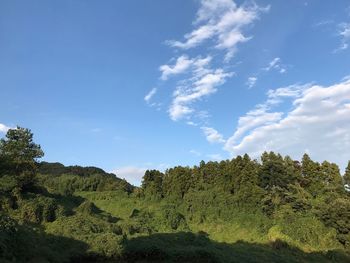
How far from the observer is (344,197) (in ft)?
108

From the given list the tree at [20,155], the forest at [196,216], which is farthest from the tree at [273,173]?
the tree at [20,155]

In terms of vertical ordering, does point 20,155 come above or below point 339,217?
above

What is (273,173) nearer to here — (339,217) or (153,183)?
(339,217)

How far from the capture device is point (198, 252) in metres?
21.2

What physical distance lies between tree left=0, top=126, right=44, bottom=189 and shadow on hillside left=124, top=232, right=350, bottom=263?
14.6 metres

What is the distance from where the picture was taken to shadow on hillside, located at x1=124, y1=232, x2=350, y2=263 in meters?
20.5

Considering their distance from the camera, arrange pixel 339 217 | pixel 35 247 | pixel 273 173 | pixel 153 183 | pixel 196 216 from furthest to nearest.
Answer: pixel 153 183 < pixel 196 216 < pixel 273 173 < pixel 339 217 < pixel 35 247

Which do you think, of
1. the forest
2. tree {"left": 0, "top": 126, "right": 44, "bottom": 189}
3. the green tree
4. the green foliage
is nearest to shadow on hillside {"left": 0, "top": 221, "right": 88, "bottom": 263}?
the forest

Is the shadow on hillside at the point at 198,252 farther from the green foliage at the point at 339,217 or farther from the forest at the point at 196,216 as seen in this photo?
the green foliage at the point at 339,217

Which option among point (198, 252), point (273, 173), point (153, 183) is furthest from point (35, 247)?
point (153, 183)

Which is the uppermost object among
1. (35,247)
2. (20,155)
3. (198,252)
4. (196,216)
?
(20,155)

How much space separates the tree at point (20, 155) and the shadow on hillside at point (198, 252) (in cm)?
1458

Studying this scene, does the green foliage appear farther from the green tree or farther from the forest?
the green tree

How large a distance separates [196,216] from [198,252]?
694 inches
